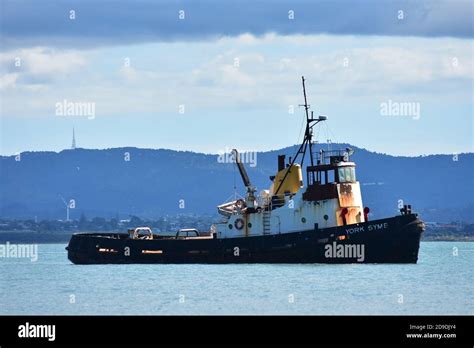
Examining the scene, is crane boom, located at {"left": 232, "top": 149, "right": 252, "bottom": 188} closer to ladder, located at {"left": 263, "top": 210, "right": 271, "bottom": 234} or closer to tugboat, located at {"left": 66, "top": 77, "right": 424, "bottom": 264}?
tugboat, located at {"left": 66, "top": 77, "right": 424, "bottom": 264}

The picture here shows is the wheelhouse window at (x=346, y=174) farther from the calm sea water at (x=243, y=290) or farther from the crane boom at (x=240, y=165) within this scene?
the crane boom at (x=240, y=165)

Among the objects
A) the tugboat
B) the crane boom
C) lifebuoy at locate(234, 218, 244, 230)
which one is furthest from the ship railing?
the crane boom

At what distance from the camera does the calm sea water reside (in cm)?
5953

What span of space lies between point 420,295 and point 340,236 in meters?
14.1

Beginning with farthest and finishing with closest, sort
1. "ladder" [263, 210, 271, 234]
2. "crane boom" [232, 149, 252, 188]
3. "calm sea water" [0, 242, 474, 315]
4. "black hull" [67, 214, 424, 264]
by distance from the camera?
"crane boom" [232, 149, 252, 188]
"ladder" [263, 210, 271, 234]
"black hull" [67, 214, 424, 264]
"calm sea water" [0, 242, 474, 315]

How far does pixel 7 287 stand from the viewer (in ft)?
251

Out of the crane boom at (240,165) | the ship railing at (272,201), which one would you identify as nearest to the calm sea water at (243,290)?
the ship railing at (272,201)

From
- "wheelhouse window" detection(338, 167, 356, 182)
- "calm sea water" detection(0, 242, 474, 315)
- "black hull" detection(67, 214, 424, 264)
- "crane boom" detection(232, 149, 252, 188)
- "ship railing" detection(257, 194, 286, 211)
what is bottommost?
"calm sea water" detection(0, 242, 474, 315)

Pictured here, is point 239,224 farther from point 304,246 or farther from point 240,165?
point 240,165

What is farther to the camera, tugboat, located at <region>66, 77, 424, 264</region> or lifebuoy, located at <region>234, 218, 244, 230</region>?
lifebuoy, located at <region>234, 218, 244, 230</region>

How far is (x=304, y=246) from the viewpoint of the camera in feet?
259

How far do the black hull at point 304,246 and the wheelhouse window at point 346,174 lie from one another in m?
2.76
